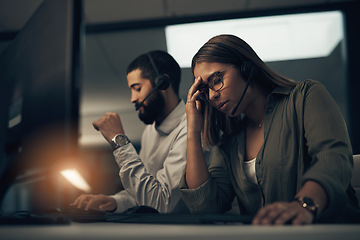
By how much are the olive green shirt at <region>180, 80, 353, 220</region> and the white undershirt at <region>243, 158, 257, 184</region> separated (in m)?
0.02

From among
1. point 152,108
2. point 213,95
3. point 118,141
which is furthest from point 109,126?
point 213,95

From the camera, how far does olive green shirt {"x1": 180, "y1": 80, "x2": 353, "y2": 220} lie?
76cm

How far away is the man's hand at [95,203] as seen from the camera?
45.3 inches

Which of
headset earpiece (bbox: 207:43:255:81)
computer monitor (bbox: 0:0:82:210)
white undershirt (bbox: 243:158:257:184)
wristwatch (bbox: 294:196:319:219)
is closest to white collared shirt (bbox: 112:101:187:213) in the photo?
white undershirt (bbox: 243:158:257:184)

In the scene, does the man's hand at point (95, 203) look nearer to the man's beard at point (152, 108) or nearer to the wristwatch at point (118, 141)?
the wristwatch at point (118, 141)

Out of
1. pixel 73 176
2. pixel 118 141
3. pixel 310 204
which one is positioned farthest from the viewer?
pixel 73 176

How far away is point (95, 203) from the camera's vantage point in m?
1.18

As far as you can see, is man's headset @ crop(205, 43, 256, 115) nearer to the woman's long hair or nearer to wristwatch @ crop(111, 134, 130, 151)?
the woman's long hair

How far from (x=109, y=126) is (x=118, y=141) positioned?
0.29 ft

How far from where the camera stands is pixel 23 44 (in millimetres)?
692

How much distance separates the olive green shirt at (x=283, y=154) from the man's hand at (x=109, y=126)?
44 cm

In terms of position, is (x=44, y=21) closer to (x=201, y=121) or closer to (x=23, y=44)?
(x=23, y=44)

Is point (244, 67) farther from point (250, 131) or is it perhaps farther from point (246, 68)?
point (250, 131)

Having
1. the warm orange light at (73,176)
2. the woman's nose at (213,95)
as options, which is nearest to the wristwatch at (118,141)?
the warm orange light at (73,176)
